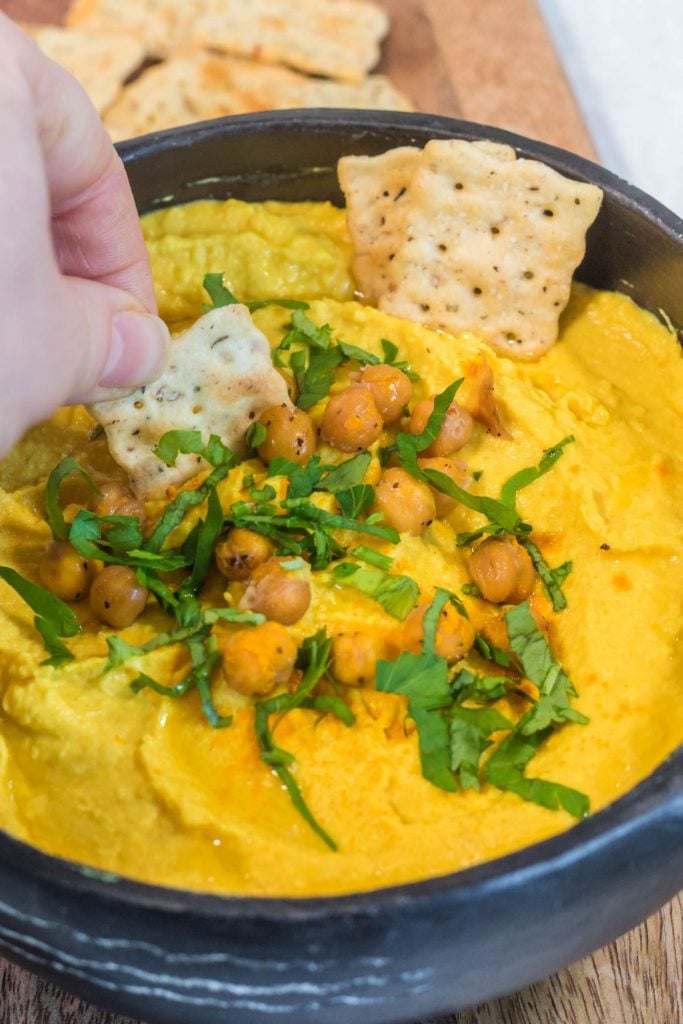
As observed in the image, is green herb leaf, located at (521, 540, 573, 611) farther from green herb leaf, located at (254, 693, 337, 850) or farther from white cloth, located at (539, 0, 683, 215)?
white cloth, located at (539, 0, 683, 215)

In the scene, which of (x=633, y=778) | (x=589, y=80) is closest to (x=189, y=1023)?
(x=633, y=778)

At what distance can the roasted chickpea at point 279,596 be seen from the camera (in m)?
1.63


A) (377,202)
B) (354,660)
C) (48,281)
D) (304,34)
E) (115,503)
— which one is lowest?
(304,34)

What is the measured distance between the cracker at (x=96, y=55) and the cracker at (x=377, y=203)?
1378 mm

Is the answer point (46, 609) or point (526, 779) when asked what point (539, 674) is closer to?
point (526, 779)

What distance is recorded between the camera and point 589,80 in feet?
12.1

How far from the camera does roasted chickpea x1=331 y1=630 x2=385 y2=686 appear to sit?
5.26 feet

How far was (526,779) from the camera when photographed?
5.00ft

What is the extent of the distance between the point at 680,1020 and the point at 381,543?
88cm

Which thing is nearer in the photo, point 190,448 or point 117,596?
point 117,596

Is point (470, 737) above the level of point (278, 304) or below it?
above

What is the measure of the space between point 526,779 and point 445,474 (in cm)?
55

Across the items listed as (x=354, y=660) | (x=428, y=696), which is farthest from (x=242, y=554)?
(x=428, y=696)

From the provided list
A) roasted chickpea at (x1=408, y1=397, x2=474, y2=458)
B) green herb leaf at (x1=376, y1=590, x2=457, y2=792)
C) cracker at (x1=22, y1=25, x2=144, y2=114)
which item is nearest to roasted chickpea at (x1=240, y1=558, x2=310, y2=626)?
green herb leaf at (x1=376, y1=590, x2=457, y2=792)
